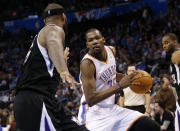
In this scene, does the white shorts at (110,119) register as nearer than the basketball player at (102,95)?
No

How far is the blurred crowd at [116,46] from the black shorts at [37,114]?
13.5 feet

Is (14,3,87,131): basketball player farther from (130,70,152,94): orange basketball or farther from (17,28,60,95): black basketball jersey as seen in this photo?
(130,70,152,94): orange basketball

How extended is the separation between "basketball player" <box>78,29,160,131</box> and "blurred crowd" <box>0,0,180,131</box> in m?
2.91

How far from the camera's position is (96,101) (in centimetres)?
318

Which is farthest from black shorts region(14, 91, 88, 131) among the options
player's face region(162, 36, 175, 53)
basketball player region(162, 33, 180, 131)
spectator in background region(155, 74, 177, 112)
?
spectator in background region(155, 74, 177, 112)

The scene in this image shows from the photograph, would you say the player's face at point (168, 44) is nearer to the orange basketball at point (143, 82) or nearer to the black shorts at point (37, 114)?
the orange basketball at point (143, 82)

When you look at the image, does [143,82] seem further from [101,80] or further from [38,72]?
[38,72]

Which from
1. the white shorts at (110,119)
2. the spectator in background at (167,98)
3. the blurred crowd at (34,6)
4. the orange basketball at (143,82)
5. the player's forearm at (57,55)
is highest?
the blurred crowd at (34,6)

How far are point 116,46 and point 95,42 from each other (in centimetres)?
909

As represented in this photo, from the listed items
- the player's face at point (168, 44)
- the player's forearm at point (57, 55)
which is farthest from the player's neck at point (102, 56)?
the player's forearm at point (57, 55)

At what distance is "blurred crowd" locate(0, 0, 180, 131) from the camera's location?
8898 mm

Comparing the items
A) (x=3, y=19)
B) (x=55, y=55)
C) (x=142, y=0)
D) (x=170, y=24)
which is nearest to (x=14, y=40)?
(x=3, y=19)

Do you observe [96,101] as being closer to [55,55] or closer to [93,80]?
[93,80]

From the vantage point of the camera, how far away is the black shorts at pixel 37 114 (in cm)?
234
